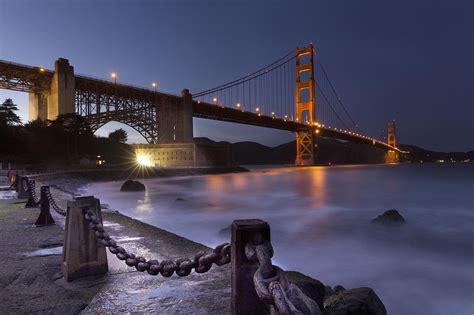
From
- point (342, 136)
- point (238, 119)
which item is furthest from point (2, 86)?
point (342, 136)

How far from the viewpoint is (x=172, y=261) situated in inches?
118

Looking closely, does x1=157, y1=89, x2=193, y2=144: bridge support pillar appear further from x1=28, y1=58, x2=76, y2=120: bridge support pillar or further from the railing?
the railing

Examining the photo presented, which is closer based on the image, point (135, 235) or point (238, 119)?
point (135, 235)

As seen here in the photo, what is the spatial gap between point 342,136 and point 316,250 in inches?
2654

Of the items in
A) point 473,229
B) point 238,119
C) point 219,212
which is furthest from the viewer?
point 238,119

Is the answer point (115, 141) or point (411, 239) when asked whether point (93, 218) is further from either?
point (115, 141)

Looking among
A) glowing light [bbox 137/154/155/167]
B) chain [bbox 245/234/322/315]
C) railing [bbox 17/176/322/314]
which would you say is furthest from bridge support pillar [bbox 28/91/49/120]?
chain [bbox 245/234/322/315]

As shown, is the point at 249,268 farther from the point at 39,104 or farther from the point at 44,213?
the point at 39,104

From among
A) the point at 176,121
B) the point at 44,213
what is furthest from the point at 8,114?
the point at 44,213

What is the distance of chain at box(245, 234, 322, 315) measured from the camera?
1.74m

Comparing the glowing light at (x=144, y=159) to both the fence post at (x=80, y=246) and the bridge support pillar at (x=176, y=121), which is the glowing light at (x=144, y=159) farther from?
the fence post at (x=80, y=246)

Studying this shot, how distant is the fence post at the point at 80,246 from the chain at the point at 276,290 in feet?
8.39

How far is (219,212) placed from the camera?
18344mm

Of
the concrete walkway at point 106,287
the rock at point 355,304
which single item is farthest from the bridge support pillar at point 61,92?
the rock at point 355,304
